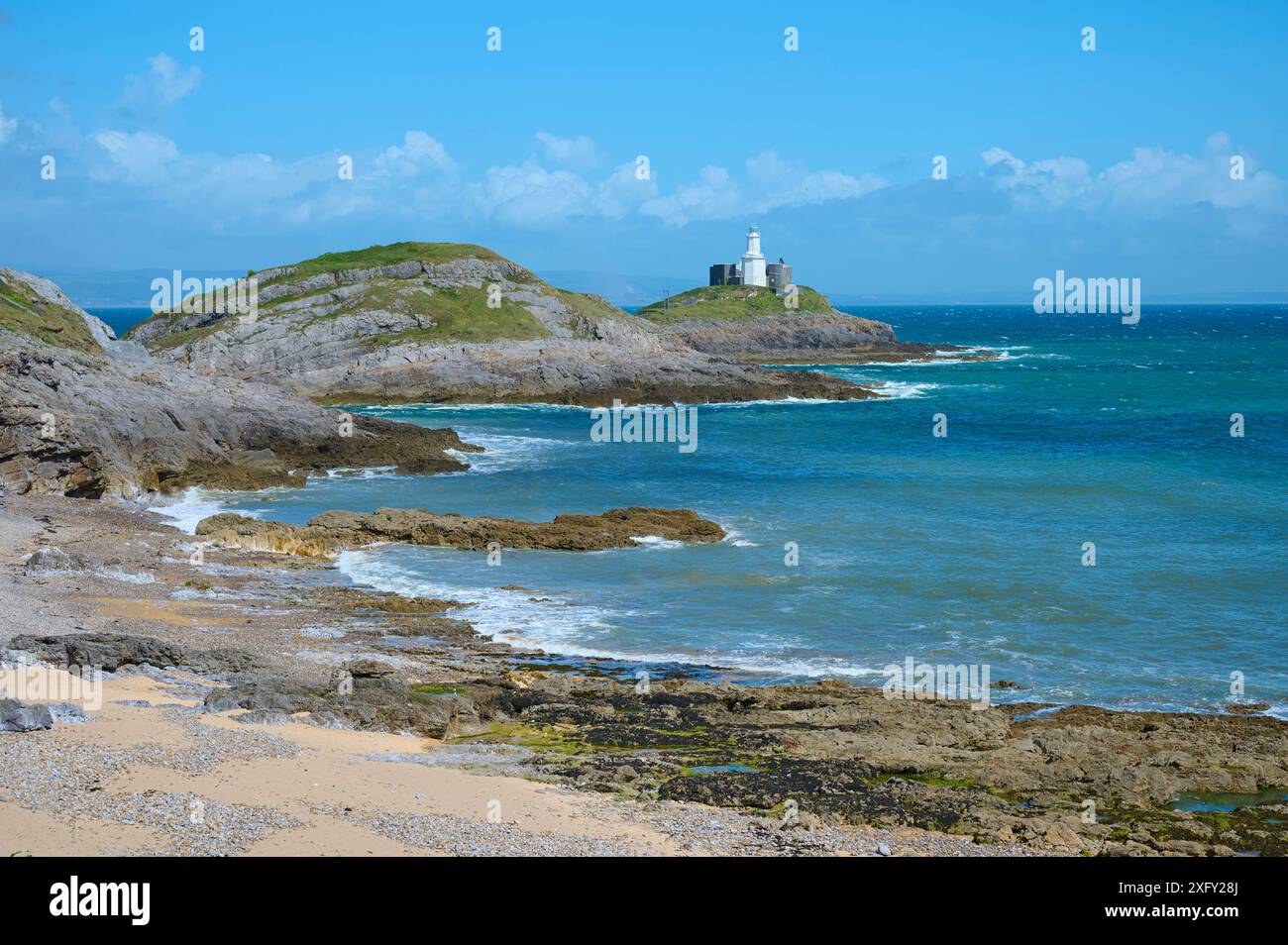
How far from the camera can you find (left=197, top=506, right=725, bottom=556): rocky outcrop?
2809cm

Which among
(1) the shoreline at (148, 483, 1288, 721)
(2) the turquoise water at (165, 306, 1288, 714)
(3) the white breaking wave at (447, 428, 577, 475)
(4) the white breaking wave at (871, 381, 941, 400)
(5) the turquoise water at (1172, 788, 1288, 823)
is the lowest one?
(5) the turquoise water at (1172, 788, 1288, 823)

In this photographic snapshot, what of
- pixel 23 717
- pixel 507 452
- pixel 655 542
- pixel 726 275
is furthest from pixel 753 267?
pixel 23 717

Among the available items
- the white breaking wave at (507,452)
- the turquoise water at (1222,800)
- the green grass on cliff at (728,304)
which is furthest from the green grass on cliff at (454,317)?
the turquoise water at (1222,800)

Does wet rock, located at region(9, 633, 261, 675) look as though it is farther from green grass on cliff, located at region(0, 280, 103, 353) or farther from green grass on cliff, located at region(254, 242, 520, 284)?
green grass on cliff, located at region(254, 242, 520, 284)

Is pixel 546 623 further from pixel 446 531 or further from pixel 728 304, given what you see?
pixel 728 304

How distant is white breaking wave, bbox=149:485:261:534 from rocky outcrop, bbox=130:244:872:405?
97.4 feet

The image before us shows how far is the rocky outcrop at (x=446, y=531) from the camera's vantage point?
2809cm

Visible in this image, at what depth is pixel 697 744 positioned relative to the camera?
50.2 feet

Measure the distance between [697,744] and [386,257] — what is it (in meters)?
74.7

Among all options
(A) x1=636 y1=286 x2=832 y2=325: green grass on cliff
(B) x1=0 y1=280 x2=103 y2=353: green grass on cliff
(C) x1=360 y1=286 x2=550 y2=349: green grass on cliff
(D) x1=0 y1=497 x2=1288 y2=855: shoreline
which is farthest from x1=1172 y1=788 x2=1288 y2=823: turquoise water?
(A) x1=636 y1=286 x2=832 y2=325: green grass on cliff

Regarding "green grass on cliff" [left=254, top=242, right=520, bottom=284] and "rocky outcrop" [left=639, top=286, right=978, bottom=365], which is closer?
"green grass on cliff" [left=254, top=242, right=520, bottom=284]

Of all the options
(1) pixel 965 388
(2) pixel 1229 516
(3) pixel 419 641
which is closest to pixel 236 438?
(3) pixel 419 641

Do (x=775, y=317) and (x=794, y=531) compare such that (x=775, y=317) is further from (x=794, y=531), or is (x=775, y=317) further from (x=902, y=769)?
(x=902, y=769)

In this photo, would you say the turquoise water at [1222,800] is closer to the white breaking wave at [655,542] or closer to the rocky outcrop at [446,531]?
the white breaking wave at [655,542]
